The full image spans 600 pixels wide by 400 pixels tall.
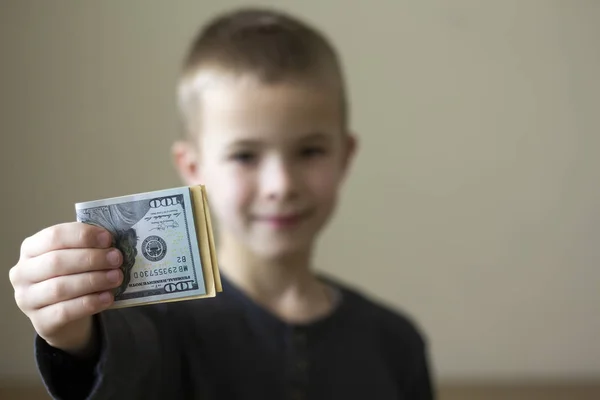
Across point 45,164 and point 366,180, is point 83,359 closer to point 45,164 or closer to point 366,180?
point 45,164

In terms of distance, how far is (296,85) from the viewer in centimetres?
86

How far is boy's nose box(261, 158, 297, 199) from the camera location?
836 millimetres

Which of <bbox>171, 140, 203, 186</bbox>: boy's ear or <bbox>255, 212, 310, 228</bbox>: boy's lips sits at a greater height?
<bbox>171, 140, 203, 186</bbox>: boy's ear

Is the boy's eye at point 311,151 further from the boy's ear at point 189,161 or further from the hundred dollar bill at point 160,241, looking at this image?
the hundred dollar bill at point 160,241

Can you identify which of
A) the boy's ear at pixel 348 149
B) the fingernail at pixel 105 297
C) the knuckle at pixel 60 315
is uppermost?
the boy's ear at pixel 348 149

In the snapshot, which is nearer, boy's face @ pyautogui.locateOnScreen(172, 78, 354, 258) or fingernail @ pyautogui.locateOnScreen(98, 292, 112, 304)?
fingernail @ pyautogui.locateOnScreen(98, 292, 112, 304)

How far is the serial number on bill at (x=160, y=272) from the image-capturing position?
0.55 meters

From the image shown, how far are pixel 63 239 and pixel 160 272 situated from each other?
10cm

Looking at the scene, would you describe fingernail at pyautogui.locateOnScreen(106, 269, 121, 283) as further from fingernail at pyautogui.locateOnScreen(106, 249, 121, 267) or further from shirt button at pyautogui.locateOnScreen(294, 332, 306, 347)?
shirt button at pyautogui.locateOnScreen(294, 332, 306, 347)

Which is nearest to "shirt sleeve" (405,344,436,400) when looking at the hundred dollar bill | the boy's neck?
the boy's neck

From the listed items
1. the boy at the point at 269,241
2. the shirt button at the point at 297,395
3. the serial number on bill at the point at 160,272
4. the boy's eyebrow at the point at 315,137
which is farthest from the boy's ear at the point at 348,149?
the serial number on bill at the point at 160,272

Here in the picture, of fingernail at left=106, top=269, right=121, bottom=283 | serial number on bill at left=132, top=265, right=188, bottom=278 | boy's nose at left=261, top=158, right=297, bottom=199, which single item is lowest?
serial number on bill at left=132, top=265, right=188, bottom=278

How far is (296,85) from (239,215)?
0.70 ft

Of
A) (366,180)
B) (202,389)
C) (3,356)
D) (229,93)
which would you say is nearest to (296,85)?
(229,93)
